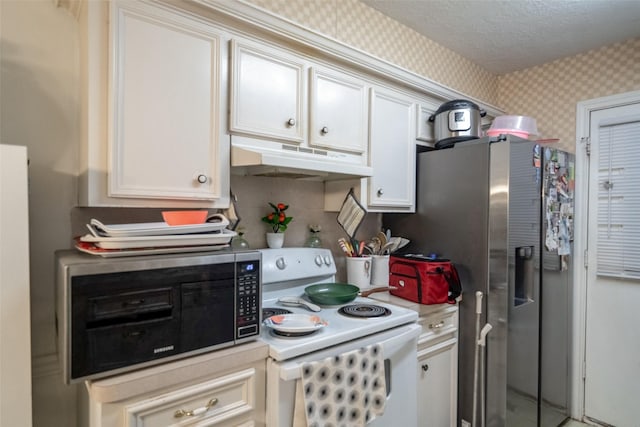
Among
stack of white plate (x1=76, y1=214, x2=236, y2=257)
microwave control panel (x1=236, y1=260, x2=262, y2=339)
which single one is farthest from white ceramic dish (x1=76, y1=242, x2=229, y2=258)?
microwave control panel (x1=236, y1=260, x2=262, y2=339)

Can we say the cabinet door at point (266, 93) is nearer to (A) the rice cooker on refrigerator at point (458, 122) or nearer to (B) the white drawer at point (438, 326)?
(A) the rice cooker on refrigerator at point (458, 122)

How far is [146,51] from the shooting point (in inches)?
48.6

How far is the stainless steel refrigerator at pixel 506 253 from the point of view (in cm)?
184

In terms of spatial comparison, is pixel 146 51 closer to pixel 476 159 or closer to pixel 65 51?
pixel 65 51

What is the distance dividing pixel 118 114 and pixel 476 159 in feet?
5.69

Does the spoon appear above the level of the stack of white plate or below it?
below

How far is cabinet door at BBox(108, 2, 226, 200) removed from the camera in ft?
3.90

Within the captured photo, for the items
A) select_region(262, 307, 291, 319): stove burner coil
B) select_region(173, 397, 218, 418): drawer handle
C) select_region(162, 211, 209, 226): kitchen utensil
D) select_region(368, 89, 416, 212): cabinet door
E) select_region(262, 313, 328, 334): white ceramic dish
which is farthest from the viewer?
select_region(368, 89, 416, 212): cabinet door

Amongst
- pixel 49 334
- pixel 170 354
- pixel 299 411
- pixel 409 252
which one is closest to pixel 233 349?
pixel 170 354

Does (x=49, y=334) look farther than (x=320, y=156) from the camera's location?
No

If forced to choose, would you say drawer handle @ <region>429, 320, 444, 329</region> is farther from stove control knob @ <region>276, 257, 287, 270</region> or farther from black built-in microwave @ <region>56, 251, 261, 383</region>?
black built-in microwave @ <region>56, 251, 261, 383</region>

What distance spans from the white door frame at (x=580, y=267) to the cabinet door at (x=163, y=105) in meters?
2.46

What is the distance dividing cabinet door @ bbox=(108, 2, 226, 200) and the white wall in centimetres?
32

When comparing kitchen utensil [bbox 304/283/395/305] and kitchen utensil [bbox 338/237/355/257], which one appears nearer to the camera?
kitchen utensil [bbox 304/283/395/305]
